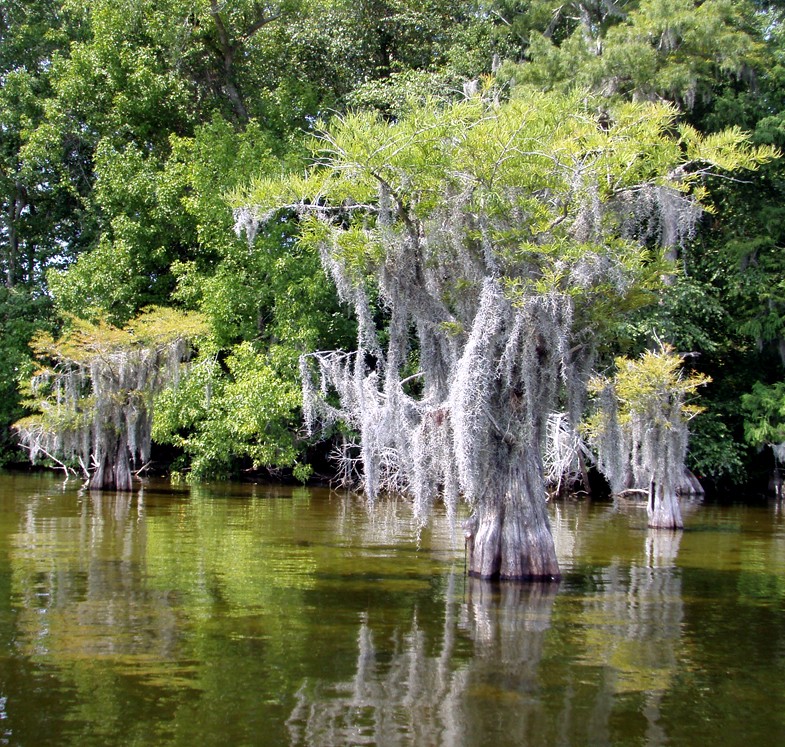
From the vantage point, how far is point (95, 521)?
2014 cm

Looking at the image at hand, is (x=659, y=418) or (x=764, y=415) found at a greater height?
(x=764, y=415)

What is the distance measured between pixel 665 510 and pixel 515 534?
942 cm

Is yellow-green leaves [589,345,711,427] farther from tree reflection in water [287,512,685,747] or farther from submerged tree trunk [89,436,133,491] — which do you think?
submerged tree trunk [89,436,133,491]

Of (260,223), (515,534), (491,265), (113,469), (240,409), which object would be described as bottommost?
(515,534)

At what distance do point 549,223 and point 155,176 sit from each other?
25.5 meters

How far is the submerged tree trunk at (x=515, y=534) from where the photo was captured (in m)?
13.3

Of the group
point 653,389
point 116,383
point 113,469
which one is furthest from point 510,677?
point 113,469

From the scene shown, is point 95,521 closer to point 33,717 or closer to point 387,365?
point 387,365

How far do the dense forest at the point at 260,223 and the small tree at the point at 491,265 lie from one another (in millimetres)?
7787

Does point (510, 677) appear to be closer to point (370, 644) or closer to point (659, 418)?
point (370, 644)

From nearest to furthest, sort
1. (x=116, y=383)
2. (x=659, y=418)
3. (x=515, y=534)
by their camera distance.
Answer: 1. (x=515, y=534)
2. (x=659, y=418)
3. (x=116, y=383)

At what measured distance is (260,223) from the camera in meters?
21.0

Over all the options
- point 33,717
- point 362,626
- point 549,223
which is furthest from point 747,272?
point 33,717

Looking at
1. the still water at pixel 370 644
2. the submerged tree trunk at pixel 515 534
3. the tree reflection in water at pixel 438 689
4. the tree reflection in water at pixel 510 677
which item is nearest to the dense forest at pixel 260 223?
the still water at pixel 370 644
